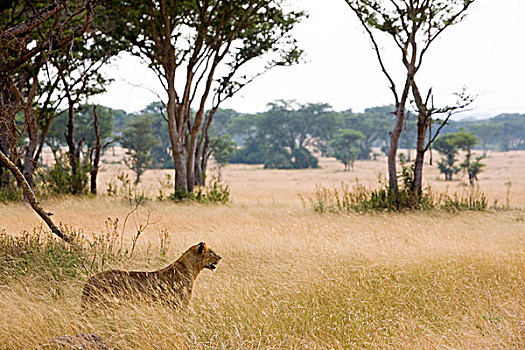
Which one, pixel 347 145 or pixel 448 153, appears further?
pixel 347 145

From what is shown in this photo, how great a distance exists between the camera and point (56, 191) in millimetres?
14750

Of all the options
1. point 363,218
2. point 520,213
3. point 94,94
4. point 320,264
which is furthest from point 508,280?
point 94,94

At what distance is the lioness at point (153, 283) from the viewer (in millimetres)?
4316

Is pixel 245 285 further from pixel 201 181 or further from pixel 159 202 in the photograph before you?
pixel 201 181

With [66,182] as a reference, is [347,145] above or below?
above

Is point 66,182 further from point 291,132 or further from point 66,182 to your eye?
point 291,132

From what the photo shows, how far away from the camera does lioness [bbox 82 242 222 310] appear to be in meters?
4.32

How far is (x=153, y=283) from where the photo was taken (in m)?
4.46

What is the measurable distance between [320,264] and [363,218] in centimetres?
476

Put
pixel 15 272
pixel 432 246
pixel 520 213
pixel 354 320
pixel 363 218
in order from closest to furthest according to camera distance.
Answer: pixel 354 320 → pixel 15 272 → pixel 432 246 → pixel 363 218 → pixel 520 213

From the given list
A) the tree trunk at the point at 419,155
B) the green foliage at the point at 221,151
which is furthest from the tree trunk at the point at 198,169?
the green foliage at the point at 221,151

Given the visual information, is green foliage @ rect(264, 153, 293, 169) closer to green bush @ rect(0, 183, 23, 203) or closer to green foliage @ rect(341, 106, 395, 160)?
green foliage @ rect(341, 106, 395, 160)

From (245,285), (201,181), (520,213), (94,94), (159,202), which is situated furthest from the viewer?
(201,181)

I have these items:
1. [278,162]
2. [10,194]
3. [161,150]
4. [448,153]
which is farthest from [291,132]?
[10,194]
